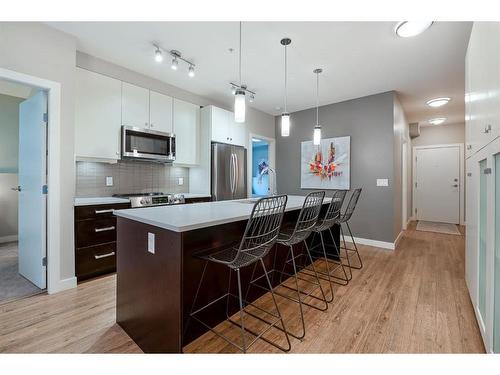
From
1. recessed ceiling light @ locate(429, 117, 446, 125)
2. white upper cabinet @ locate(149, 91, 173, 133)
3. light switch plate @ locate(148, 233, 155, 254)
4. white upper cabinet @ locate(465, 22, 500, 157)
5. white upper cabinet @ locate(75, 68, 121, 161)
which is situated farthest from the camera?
recessed ceiling light @ locate(429, 117, 446, 125)

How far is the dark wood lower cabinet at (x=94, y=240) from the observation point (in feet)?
8.14

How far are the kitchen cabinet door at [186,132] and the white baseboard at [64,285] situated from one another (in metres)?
1.97

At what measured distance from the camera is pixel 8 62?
2.02 m

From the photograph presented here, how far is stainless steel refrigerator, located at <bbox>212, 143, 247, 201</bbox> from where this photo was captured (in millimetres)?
3885

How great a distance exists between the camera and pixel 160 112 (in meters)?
3.43

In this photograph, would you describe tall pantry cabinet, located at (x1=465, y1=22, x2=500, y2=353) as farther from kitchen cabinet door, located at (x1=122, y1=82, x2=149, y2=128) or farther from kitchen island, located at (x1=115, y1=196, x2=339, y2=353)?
kitchen cabinet door, located at (x1=122, y1=82, x2=149, y2=128)

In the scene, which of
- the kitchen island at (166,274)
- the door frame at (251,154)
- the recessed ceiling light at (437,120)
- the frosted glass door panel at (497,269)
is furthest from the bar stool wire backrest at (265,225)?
the recessed ceiling light at (437,120)

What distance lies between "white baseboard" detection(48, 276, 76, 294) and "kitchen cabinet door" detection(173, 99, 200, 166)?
1972mm

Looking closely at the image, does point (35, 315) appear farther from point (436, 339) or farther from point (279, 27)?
point (279, 27)

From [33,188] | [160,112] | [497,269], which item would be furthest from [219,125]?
[497,269]

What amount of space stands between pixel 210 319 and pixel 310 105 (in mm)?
4160

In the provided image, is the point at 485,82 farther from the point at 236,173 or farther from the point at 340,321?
the point at 236,173

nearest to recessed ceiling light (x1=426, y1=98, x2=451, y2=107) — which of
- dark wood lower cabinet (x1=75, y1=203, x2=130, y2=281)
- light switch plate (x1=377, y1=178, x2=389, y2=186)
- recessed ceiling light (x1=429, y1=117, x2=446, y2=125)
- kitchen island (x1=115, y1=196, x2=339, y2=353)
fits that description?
recessed ceiling light (x1=429, y1=117, x2=446, y2=125)

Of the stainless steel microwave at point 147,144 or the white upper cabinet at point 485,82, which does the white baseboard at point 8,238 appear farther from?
the white upper cabinet at point 485,82
